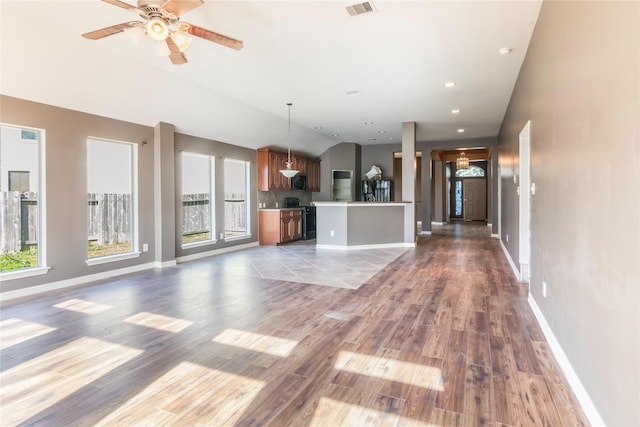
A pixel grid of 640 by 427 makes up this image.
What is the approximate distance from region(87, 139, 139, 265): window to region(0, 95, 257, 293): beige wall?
0.12 m

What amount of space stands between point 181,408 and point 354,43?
12.4 feet

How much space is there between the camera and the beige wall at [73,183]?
436 cm

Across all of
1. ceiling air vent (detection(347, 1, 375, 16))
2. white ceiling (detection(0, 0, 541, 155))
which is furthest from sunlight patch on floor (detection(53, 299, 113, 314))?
ceiling air vent (detection(347, 1, 375, 16))

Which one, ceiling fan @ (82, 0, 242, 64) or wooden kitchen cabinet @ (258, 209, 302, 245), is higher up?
ceiling fan @ (82, 0, 242, 64)

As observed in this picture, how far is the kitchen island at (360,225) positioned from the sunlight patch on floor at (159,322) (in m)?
4.82

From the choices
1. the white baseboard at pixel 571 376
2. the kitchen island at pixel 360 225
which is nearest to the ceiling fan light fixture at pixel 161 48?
the white baseboard at pixel 571 376

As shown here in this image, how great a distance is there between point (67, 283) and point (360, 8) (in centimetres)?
505

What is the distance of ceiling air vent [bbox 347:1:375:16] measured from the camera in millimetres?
3099

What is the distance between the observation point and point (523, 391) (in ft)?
6.68

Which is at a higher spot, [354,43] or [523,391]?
[354,43]

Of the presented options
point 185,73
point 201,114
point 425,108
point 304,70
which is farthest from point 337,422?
point 425,108

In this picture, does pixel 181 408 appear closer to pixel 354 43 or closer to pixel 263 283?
pixel 263 283

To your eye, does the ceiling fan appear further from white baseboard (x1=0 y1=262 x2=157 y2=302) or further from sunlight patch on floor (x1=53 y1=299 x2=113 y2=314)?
white baseboard (x1=0 y1=262 x2=157 y2=302)

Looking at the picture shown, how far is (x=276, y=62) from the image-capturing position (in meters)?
4.44
